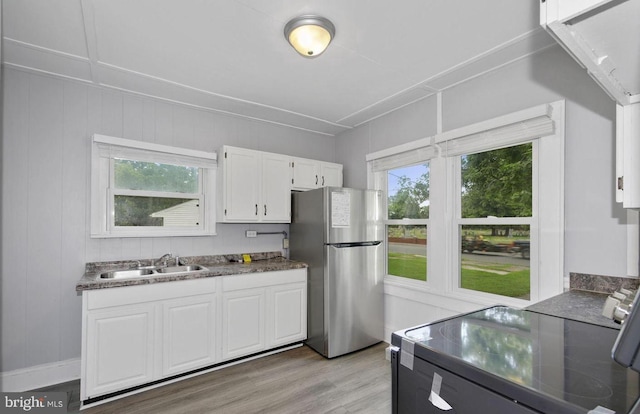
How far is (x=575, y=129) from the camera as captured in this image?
2125mm

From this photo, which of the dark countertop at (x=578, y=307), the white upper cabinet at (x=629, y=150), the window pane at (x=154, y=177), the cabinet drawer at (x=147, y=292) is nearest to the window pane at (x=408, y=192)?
the dark countertop at (x=578, y=307)

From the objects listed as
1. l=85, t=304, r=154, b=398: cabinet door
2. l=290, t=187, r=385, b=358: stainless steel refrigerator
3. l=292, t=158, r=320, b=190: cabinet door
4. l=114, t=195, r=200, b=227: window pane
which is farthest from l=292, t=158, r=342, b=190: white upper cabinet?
l=85, t=304, r=154, b=398: cabinet door

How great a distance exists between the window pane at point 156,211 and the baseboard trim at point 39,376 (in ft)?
4.06

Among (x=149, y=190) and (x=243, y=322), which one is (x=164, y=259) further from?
(x=243, y=322)

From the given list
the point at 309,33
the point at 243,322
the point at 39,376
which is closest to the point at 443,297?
the point at 243,322

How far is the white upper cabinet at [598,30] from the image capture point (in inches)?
29.0

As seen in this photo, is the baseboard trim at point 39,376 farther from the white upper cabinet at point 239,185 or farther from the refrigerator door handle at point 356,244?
the refrigerator door handle at point 356,244

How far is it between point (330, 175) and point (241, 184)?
1.18m

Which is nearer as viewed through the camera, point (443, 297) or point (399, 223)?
point (443, 297)

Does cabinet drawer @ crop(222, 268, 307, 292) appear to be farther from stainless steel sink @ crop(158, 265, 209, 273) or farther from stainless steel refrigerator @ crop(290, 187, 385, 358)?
stainless steel sink @ crop(158, 265, 209, 273)

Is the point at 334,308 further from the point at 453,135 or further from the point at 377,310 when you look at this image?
the point at 453,135

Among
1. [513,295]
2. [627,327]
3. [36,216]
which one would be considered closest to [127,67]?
[36,216]

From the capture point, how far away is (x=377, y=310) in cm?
343

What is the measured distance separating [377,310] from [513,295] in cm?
137
